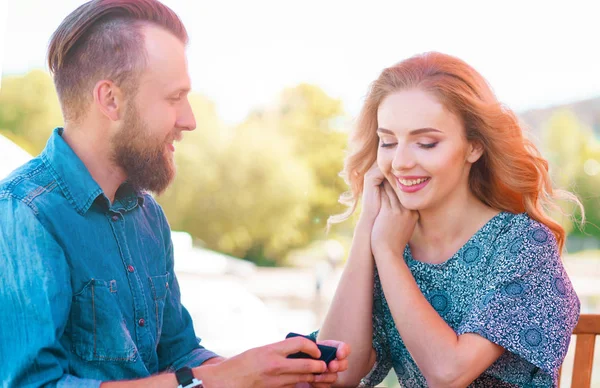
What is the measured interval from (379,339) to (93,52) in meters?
0.92

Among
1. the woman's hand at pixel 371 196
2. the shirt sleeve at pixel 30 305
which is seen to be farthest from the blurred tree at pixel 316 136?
the shirt sleeve at pixel 30 305

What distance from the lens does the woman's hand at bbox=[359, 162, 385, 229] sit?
5.40 feet

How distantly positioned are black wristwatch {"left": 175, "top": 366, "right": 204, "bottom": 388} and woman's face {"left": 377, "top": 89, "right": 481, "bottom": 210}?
630 millimetres

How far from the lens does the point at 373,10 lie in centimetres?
1121

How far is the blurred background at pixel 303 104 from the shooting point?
10.1 metres

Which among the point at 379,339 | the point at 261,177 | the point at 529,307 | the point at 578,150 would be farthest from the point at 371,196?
the point at 578,150

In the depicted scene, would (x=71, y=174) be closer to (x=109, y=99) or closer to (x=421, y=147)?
(x=109, y=99)

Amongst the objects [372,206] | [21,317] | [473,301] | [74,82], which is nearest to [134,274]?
[21,317]

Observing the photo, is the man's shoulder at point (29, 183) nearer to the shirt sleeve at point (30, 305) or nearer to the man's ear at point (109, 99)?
the shirt sleeve at point (30, 305)

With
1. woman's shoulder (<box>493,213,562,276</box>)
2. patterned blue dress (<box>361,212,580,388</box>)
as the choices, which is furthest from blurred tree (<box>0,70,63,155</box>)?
woman's shoulder (<box>493,213,562,276</box>)

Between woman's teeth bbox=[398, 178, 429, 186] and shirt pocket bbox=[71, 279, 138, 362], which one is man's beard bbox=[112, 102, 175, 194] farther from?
woman's teeth bbox=[398, 178, 429, 186]

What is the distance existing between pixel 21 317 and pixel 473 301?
3.02 ft

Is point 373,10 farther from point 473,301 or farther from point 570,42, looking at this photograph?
point 473,301

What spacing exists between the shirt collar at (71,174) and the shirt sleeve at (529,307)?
2.60ft
